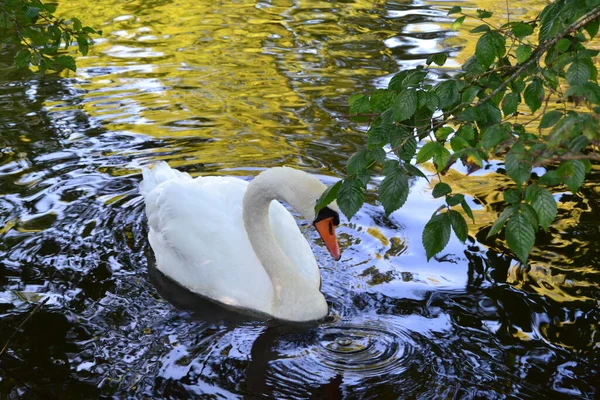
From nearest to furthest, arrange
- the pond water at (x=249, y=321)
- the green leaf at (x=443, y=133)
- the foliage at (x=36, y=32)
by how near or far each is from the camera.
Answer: the green leaf at (x=443, y=133), the pond water at (x=249, y=321), the foliage at (x=36, y=32)

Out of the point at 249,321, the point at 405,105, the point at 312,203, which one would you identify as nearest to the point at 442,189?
the point at 405,105

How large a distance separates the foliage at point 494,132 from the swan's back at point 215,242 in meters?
2.47

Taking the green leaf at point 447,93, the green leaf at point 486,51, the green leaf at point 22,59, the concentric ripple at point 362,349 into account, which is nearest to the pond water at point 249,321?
the concentric ripple at point 362,349

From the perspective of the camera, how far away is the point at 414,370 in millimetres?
5145

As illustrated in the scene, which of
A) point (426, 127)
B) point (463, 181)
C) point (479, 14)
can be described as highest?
point (479, 14)

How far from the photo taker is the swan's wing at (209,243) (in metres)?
6.13

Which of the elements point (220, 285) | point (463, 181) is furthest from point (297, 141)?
point (220, 285)

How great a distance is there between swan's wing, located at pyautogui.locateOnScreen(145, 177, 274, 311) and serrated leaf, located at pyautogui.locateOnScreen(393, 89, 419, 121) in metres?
2.88

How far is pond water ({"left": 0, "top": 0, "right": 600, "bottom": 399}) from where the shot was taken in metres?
5.14

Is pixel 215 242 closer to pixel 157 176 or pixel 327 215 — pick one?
pixel 327 215

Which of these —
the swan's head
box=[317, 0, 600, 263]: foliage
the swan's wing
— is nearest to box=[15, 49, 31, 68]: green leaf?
the swan's wing

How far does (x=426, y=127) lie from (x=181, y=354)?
8.67 ft

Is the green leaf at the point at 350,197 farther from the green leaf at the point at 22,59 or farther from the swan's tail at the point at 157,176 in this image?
the swan's tail at the point at 157,176

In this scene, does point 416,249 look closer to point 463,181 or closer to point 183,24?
point 463,181
